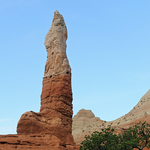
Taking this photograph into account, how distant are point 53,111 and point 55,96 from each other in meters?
1.76

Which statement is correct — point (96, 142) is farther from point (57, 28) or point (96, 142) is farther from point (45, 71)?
point (57, 28)

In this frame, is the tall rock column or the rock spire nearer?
the tall rock column

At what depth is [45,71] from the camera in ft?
88.0

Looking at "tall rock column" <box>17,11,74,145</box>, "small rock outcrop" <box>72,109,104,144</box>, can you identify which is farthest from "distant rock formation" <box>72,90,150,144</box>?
"tall rock column" <box>17,11,74,145</box>

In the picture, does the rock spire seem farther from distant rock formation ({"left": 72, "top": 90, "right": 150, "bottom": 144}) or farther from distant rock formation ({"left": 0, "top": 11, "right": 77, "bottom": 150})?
distant rock formation ({"left": 72, "top": 90, "right": 150, "bottom": 144})

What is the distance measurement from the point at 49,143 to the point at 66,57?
11359 mm

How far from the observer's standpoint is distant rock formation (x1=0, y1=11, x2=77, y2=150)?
59.7 feet

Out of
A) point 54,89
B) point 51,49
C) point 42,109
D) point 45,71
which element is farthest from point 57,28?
Answer: point 42,109

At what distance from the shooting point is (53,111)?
2323 cm

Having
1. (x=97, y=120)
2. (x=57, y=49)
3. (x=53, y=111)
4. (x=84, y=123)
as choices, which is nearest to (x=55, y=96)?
(x=53, y=111)

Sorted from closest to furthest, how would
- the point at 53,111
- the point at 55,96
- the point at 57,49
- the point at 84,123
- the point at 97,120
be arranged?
the point at 53,111
the point at 55,96
the point at 57,49
the point at 84,123
the point at 97,120

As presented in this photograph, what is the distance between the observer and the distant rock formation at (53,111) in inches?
716

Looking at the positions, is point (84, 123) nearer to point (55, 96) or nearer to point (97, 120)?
point (97, 120)

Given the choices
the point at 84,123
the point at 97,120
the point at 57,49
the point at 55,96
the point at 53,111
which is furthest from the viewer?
the point at 97,120
